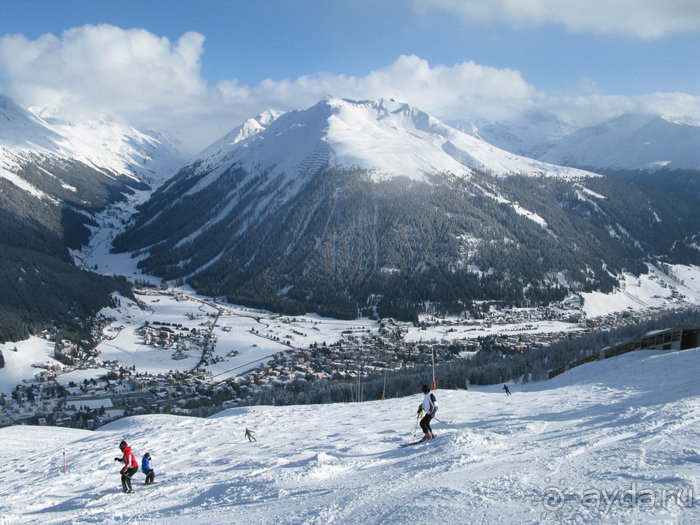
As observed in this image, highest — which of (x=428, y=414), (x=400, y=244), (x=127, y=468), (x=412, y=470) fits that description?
(x=400, y=244)

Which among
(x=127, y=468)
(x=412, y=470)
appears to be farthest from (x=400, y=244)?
(x=412, y=470)

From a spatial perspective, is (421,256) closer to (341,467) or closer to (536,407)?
(536,407)


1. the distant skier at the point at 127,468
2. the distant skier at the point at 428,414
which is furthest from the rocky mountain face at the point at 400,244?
the distant skier at the point at 127,468

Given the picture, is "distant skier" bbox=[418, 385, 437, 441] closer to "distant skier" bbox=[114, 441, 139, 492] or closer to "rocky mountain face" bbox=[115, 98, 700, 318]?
"distant skier" bbox=[114, 441, 139, 492]

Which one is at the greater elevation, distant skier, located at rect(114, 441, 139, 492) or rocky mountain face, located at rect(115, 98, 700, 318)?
rocky mountain face, located at rect(115, 98, 700, 318)

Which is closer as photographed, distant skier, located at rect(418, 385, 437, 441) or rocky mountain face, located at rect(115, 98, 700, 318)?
distant skier, located at rect(418, 385, 437, 441)

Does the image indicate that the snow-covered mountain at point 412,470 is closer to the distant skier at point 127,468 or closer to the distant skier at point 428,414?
the distant skier at point 127,468

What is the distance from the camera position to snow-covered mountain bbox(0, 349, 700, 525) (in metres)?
9.53

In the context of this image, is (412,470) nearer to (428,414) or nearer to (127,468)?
(428,414)

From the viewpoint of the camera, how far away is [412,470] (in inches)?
506

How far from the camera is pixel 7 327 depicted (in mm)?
84062

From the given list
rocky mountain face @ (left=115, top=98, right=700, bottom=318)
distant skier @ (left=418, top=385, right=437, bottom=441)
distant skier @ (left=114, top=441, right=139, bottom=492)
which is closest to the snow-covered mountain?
distant skier @ (left=114, top=441, right=139, bottom=492)

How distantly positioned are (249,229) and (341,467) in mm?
169780

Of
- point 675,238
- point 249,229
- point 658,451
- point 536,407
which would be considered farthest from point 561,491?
point 675,238
